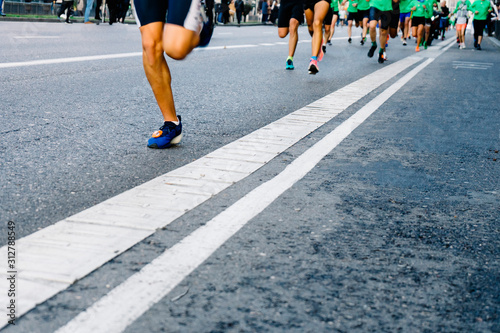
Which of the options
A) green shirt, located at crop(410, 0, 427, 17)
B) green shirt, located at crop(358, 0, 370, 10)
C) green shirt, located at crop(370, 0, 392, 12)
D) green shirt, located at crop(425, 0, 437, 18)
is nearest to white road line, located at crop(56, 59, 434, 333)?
green shirt, located at crop(370, 0, 392, 12)

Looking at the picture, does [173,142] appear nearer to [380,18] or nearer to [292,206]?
[292,206]

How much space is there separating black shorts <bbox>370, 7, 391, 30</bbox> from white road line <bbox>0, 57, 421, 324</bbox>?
31.1ft

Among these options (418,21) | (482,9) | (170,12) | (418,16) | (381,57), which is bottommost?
(381,57)

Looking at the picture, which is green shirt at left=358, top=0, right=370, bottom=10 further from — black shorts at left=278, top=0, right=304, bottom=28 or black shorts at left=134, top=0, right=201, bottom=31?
black shorts at left=134, top=0, right=201, bottom=31

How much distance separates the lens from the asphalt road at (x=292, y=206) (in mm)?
2172

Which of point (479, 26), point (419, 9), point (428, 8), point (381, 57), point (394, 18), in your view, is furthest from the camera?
point (479, 26)

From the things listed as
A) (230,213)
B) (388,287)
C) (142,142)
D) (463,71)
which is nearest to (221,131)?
(142,142)

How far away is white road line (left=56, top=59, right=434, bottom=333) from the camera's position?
2006mm

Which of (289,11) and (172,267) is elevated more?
(289,11)

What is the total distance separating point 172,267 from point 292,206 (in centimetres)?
98

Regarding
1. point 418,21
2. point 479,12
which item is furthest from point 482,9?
point 418,21

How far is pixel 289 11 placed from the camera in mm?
10836

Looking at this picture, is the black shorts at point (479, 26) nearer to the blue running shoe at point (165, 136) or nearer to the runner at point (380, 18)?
the runner at point (380, 18)

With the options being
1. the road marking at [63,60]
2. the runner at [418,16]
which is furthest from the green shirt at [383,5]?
the runner at [418,16]
